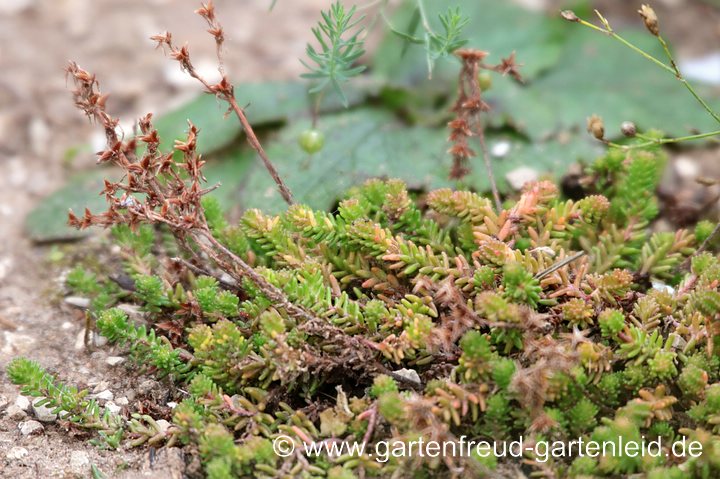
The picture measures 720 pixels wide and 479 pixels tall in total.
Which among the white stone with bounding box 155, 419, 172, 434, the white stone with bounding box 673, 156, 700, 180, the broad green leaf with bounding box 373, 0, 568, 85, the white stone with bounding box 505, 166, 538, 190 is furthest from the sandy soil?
the white stone with bounding box 673, 156, 700, 180

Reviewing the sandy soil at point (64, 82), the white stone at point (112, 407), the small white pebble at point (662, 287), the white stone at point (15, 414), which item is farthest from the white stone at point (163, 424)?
the small white pebble at point (662, 287)

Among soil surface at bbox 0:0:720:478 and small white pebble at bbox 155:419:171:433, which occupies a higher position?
soil surface at bbox 0:0:720:478

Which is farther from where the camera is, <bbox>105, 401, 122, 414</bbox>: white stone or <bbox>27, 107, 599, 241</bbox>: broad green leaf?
<bbox>27, 107, 599, 241</bbox>: broad green leaf

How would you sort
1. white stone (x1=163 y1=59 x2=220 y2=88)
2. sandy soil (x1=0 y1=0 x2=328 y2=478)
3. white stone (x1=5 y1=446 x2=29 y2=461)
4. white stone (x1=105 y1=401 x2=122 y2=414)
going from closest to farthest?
white stone (x1=5 y1=446 x2=29 y2=461), white stone (x1=105 y1=401 x2=122 y2=414), sandy soil (x1=0 y1=0 x2=328 y2=478), white stone (x1=163 y1=59 x2=220 y2=88)

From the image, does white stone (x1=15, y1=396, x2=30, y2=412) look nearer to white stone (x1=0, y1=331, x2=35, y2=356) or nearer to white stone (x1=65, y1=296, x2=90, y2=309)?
white stone (x1=0, y1=331, x2=35, y2=356)

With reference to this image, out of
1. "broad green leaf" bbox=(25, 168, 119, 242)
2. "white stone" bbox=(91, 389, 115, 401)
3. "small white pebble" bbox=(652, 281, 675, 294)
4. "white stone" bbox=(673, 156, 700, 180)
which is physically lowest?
"white stone" bbox=(91, 389, 115, 401)

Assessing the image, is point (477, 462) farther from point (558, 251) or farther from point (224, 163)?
point (224, 163)

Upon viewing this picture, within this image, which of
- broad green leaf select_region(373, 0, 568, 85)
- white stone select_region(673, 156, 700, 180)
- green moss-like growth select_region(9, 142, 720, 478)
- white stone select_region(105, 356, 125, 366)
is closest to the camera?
green moss-like growth select_region(9, 142, 720, 478)

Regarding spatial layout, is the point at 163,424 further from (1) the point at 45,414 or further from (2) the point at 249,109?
(2) the point at 249,109

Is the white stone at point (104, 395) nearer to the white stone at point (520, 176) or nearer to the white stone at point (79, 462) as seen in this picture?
the white stone at point (79, 462)
